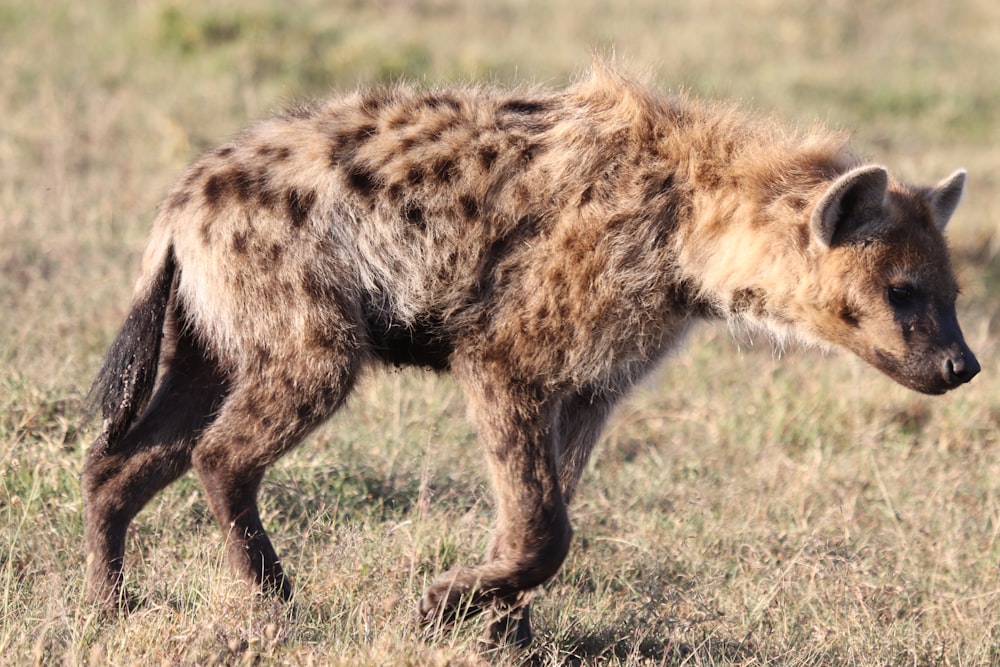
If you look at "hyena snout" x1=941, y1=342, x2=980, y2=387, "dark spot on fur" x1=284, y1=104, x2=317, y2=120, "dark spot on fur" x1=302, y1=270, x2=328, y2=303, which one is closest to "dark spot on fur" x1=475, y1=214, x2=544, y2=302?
"dark spot on fur" x1=302, y1=270, x2=328, y2=303

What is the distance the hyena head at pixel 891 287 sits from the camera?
10.1 ft

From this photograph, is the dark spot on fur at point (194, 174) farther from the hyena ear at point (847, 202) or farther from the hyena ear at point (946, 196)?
the hyena ear at point (946, 196)

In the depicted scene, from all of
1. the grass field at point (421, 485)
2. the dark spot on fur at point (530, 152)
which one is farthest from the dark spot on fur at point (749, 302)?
the dark spot on fur at point (530, 152)

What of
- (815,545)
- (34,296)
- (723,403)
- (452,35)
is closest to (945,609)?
(815,545)

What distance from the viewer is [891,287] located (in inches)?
122

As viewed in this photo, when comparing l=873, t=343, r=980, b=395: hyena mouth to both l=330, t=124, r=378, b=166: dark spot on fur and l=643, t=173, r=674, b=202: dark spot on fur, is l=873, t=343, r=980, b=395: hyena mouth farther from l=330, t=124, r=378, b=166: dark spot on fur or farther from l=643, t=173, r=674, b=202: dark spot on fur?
l=330, t=124, r=378, b=166: dark spot on fur

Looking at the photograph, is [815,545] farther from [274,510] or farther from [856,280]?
[274,510]

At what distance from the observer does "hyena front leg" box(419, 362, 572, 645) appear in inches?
116

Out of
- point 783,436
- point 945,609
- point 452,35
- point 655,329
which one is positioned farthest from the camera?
point 452,35

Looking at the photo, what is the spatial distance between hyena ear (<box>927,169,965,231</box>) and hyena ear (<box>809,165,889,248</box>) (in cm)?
27

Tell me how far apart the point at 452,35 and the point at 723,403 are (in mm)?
5095

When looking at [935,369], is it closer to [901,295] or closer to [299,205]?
[901,295]

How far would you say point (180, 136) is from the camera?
6.52m

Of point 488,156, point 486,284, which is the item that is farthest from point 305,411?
point 488,156
